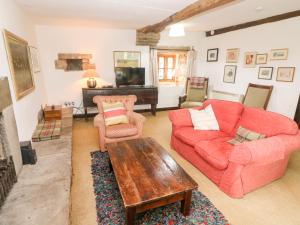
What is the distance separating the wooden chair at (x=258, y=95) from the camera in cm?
371

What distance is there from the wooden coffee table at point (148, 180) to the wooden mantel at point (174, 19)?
6.61ft

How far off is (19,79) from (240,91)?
14.6ft

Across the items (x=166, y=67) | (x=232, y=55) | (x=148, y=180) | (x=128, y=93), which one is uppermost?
(x=232, y=55)

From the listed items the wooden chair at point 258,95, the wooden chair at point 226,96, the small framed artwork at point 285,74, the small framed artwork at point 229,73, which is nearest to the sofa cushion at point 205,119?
the wooden chair at point 258,95

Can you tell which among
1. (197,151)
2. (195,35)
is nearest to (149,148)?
(197,151)

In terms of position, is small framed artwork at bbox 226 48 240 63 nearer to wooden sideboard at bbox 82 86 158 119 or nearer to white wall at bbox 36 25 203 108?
white wall at bbox 36 25 203 108

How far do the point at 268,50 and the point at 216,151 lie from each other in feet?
9.58

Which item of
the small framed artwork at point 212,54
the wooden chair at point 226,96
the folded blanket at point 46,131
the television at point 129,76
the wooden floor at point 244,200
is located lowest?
the wooden floor at point 244,200

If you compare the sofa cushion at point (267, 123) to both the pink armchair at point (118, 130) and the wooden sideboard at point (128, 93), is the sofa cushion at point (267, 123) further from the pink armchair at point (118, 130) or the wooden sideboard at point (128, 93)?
the wooden sideboard at point (128, 93)

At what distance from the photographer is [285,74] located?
351cm

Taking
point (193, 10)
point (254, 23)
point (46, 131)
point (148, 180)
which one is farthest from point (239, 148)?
point (254, 23)

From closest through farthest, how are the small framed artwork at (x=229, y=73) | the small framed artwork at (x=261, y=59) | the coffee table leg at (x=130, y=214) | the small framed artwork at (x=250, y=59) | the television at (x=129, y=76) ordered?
the coffee table leg at (x=130, y=214), the small framed artwork at (x=261, y=59), the small framed artwork at (x=250, y=59), the small framed artwork at (x=229, y=73), the television at (x=129, y=76)

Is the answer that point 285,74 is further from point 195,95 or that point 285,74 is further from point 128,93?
point 128,93

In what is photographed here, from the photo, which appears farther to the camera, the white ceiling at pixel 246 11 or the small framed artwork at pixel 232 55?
the small framed artwork at pixel 232 55
